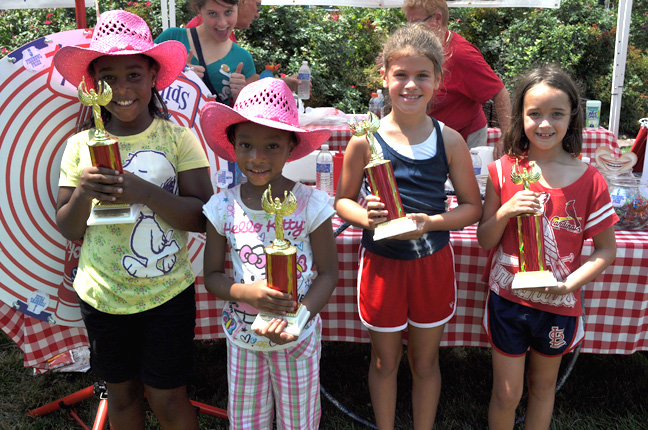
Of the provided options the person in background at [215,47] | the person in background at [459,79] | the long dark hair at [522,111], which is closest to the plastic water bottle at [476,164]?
the person in background at [459,79]

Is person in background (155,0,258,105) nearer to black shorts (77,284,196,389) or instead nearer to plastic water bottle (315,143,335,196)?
plastic water bottle (315,143,335,196)

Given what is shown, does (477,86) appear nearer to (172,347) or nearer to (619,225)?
(619,225)

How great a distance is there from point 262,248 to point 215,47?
199cm

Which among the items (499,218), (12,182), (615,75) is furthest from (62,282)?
(615,75)

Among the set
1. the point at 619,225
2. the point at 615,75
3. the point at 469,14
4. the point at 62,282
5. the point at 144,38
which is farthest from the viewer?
the point at 469,14


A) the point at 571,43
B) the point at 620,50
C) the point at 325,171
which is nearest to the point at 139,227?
the point at 325,171

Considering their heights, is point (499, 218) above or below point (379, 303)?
above

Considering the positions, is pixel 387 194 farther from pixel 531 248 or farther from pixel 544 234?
pixel 544 234

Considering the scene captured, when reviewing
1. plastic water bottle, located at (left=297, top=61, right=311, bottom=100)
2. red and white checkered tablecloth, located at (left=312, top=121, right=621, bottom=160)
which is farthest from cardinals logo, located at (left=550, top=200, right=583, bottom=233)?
plastic water bottle, located at (left=297, top=61, right=311, bottom=100)

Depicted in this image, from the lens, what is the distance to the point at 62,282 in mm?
2332

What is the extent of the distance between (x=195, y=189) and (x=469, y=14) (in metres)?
9.91

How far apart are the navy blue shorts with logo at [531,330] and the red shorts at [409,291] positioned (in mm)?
197

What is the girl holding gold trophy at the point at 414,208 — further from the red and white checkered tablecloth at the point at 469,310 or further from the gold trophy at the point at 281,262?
Answer: the gold trophy at the point at 281,262

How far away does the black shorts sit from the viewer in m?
2.05
